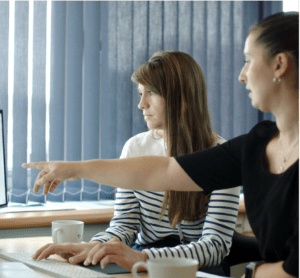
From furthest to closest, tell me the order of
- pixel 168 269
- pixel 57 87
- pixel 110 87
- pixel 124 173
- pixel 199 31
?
pixel 199 31
pixel 110 87
pixel 57 87
pixel 124 173
pixel 168 269

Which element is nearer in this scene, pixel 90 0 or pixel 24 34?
pixel 24 34

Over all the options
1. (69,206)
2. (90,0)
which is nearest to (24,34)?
(90,0)

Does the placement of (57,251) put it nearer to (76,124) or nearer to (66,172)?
(66,172)

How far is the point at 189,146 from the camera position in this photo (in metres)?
1.41

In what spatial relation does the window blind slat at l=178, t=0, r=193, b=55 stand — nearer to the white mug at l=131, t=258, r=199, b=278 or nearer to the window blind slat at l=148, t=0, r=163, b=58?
the window blind slat at l=148, t=0, r=163, b=58

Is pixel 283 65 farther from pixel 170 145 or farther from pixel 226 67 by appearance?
pixel 226 67

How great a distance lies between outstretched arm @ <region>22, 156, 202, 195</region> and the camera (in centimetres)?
104

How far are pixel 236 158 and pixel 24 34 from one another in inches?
53.2

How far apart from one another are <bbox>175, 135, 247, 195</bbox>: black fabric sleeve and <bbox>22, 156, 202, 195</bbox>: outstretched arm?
0.8 inches

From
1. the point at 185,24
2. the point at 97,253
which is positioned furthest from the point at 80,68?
the point at 97,253

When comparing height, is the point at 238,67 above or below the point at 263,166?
above

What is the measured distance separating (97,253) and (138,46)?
151cm

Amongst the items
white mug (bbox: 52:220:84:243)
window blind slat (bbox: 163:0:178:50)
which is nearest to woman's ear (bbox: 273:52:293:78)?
white mug (bbox: 52:220:84:243)

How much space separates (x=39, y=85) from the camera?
204 cm
